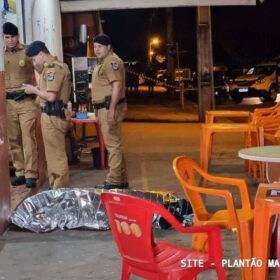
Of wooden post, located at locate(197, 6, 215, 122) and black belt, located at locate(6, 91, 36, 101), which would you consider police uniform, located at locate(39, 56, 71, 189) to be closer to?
black belt, located at locate(6, 91, 36, 101)

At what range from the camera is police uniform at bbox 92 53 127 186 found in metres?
7.18

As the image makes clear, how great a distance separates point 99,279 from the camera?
4770 mm

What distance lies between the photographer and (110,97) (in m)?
7.24

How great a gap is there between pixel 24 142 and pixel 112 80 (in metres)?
1.40

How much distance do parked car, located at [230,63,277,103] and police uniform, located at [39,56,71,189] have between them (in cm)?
1614

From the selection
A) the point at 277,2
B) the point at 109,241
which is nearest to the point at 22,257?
the point at 109,241

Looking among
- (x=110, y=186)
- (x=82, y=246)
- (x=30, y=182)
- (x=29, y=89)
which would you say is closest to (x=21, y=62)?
(x=29, y=89)

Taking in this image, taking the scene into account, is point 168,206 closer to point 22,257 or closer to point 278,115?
point 22,257

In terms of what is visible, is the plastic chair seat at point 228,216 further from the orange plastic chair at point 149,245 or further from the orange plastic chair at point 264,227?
the orange plastic chair at point 149,245

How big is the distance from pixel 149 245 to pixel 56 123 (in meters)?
3.36

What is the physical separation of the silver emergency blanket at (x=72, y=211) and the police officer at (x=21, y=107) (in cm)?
147

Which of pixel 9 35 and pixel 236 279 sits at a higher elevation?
pixel 9 35

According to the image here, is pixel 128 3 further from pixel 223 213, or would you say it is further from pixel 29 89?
pixel 223 213

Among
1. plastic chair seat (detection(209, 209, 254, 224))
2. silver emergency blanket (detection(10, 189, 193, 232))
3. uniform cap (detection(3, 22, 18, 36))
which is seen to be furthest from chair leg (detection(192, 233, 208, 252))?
uniform cap (detection(3, 22, 18, 36))
